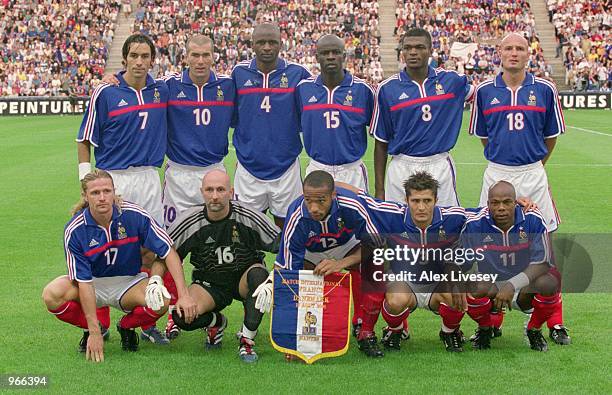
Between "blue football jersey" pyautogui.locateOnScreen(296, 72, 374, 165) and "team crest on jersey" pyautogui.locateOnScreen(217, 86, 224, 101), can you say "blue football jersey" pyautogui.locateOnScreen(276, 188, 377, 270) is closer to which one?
"blue football jersey" pyautogui.locateOnScreen(296, 72, 374, 165)

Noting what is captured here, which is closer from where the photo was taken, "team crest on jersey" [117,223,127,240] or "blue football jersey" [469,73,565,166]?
"team crest on jersey" [117,223,127,240]

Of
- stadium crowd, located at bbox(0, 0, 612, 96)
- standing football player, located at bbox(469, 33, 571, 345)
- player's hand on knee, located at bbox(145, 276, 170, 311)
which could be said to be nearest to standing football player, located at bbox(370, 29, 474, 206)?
standing football player, located at bbox(469, 33, 571, 345)

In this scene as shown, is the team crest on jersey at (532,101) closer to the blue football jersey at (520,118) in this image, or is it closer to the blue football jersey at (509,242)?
the blue football jersey at (520,118)

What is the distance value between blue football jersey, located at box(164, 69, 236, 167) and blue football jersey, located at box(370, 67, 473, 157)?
1183 millimetres

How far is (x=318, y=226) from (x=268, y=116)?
150cm

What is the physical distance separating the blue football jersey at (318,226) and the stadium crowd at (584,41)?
2854 centimetres

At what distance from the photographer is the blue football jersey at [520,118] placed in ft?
20.7

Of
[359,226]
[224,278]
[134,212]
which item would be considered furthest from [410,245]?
[134,212]

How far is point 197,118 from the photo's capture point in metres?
6.84

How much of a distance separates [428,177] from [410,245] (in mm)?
452

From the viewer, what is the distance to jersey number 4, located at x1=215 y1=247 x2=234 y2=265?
19.6 feet

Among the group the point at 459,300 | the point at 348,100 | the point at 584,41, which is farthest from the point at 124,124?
the point at 584,41

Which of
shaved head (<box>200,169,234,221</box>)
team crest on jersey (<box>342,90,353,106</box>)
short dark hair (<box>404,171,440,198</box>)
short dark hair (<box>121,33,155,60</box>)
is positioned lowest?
shaved head (<box>200,169,234,221</box>)

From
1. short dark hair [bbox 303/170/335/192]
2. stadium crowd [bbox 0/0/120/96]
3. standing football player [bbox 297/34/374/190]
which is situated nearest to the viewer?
short dark hair [bbox 303/170/335/192]
